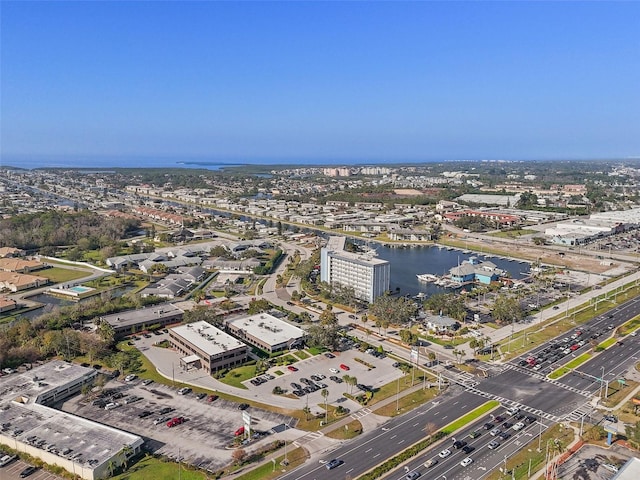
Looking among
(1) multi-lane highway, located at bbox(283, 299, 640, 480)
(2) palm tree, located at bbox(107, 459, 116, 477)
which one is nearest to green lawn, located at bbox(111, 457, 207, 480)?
(2) palm tree, located at bbox(107, 459, 116, 477)

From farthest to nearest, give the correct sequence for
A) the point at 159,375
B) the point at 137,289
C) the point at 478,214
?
the point at 478,214, the point at 137,289, the point at 159,375

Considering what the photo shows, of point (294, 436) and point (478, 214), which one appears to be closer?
point (294, 436)

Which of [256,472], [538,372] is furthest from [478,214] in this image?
[256,472]

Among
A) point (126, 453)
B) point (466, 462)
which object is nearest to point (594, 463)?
point (466, 462)

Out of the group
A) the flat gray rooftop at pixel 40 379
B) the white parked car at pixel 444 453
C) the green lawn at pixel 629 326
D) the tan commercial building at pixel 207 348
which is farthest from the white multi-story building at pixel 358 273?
the flat gray rooftop at pixel 40 379

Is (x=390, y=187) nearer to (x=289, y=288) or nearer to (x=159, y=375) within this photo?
(x=289, y=288)

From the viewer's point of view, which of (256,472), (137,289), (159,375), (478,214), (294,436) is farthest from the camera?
(478,214)

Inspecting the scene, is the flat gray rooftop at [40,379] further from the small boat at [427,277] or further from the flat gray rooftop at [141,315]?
the small boat at [427,277]
